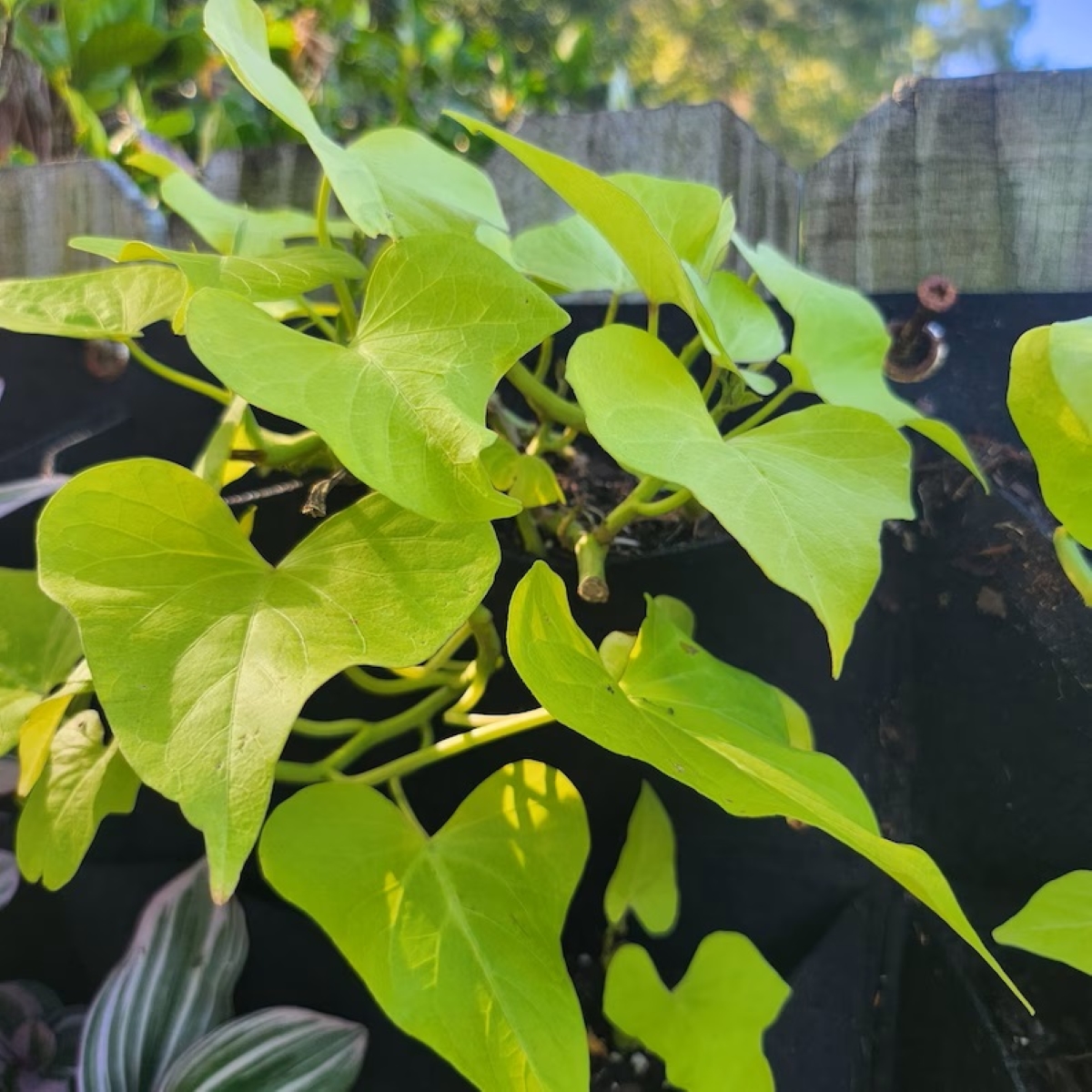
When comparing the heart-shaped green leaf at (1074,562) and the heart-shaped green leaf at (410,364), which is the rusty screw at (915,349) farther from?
the heart-shaped green leaf at (410,364)

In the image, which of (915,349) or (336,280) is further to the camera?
(915,349)

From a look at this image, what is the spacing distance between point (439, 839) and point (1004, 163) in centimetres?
62

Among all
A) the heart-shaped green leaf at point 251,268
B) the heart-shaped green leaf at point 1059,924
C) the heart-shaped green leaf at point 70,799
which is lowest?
the heart-shaped green leaf at point 1059,924

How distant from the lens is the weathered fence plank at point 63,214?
759mm

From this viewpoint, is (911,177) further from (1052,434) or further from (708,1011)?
(708,1011)

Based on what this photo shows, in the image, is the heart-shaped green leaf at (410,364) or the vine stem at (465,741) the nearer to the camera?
the heart-shaped green leaf at (410,364)

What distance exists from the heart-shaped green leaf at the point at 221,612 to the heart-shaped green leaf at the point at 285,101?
122 millimetres

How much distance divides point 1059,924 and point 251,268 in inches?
18.4

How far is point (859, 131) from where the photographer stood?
2.02ft

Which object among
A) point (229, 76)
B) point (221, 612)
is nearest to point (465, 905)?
point (221, 612)

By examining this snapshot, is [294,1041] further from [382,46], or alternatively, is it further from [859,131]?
[382,46]

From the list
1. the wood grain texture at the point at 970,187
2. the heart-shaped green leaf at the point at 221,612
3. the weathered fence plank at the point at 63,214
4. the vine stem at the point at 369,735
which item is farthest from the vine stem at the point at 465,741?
the weathered fence plank at the point at 63,214

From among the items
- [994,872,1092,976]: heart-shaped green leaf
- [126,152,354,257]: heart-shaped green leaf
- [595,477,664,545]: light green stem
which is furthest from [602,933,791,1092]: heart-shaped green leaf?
[126,152,354,257]: heart-shaped green leaf

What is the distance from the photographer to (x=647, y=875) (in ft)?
1.67
